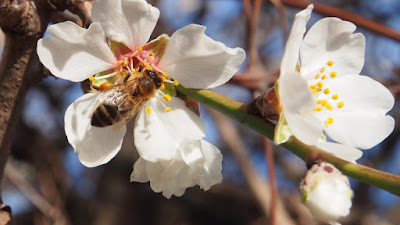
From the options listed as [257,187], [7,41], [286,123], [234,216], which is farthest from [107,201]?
[286,123]

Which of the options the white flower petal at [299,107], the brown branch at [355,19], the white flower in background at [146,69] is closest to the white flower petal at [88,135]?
the white flower in background at [146,69]

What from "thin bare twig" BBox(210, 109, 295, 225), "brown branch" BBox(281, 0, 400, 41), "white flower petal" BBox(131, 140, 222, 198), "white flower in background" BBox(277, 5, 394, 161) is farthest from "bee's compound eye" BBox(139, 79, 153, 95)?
"thin bare twig" BBox(210, 109, 295, 225)

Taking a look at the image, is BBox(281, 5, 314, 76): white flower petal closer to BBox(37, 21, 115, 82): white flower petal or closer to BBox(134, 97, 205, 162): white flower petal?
BBox(134, 97, 205, 162): white flower petal

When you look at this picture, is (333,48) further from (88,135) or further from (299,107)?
(88,135)

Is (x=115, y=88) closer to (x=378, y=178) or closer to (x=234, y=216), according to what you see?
(x=378, y=178)

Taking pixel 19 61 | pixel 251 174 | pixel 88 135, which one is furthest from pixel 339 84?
pixel 251 174

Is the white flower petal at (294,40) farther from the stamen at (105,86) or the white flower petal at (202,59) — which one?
the stamen at (105,86)
